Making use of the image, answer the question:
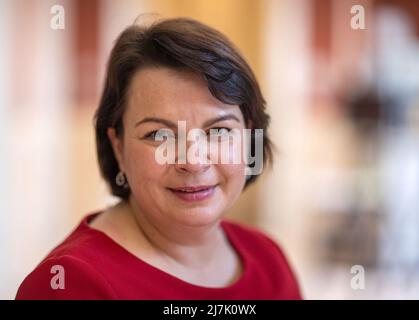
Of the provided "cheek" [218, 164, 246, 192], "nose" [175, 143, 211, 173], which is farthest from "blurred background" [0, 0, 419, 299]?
"nose" [175, 143, 211, 173]

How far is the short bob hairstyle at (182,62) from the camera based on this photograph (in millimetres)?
896

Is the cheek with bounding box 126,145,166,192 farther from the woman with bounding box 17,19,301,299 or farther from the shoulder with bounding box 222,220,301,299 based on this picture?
the shoulder with bounding box 222,220,301,299

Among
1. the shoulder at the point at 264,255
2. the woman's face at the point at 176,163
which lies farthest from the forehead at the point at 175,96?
the shoulder at the point at 264,255

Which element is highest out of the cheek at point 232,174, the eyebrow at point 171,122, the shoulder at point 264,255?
the eyebrow at point 171,122

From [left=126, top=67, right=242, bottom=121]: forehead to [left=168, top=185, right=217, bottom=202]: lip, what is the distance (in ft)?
0.41

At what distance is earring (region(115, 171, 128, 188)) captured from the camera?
3.59ft

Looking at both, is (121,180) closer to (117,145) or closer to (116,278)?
(117,145)

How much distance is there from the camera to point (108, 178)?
1.14m

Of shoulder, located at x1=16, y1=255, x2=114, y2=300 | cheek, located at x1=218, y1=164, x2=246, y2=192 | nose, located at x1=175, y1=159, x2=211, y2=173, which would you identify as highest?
nose, located at x1=175, y1=159, x2=211, y2=173

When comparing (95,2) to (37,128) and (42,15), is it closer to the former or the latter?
(42,15)

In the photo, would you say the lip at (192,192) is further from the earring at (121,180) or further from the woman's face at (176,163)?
the earring at (121,180)

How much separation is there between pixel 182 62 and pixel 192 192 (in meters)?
0.22

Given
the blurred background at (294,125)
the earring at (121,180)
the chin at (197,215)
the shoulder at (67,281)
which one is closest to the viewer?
the shoulder at (67,281)

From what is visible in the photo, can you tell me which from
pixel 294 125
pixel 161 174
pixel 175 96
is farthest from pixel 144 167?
pixel 294 125
